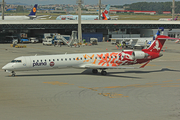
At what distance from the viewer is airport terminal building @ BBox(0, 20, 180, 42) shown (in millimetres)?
91062

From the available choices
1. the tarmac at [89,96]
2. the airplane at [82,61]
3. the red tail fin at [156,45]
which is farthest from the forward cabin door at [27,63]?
the red tail fin at [156,45]

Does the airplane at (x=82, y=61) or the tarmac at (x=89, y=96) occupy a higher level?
the airplane at (x=82, y=61)

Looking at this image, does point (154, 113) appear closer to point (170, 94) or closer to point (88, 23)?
point (170, 94)

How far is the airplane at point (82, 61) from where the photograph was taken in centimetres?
3281

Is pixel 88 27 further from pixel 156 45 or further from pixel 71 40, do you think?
pixel 156 45

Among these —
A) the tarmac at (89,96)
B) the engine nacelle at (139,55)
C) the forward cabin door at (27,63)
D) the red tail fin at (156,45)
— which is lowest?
the tarmac at (89,96)

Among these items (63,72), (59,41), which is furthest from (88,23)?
(63,72)

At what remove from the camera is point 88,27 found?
9812 cm

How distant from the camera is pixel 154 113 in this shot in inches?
803

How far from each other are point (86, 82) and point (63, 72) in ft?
24.8

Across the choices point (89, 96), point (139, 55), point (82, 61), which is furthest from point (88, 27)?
point (89, 96)

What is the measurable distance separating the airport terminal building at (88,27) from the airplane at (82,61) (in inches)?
2284

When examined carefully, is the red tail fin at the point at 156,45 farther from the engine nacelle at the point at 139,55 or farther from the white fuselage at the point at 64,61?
the white fuselage at the point at 64,61

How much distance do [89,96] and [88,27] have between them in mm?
74660
